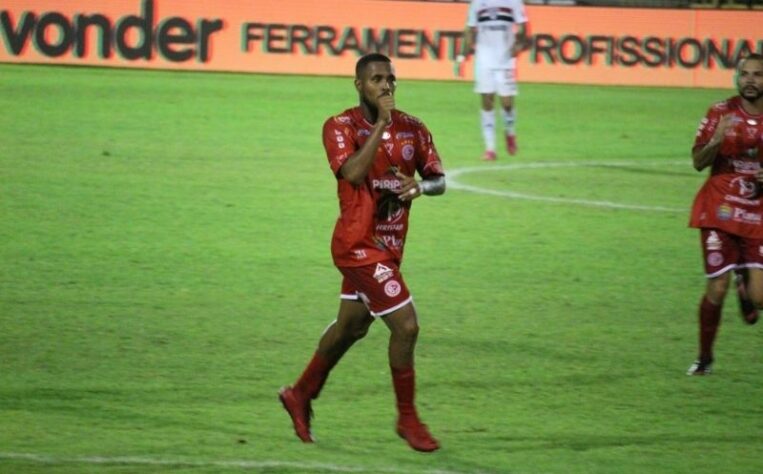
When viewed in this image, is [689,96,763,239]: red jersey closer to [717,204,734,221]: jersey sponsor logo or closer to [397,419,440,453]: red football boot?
[717,204,734,221]: jersey sponsor logo

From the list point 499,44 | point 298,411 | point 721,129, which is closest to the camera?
point 298,411

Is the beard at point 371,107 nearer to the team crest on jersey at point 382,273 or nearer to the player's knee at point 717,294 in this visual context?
the team crest on jersey at point 382,273

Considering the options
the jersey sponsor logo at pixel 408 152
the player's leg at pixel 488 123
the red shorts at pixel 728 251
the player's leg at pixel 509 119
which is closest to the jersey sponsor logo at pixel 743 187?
the red shorts at pixel 728 251

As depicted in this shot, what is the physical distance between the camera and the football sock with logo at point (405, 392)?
7395mm

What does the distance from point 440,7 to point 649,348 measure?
2137 cm

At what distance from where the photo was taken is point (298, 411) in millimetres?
7648

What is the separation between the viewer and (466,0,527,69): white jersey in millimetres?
20031

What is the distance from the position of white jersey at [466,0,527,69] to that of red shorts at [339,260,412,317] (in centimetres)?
1291

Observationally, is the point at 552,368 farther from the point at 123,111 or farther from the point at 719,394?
the point at 123,111

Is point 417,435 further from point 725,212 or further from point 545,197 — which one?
point 545,197

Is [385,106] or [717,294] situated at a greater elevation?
[385,106]

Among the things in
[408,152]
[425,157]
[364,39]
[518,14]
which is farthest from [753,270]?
[364,39]

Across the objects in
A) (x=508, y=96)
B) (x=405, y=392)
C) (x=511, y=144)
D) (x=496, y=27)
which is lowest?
(x=405, y=392)

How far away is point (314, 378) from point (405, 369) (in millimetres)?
552
